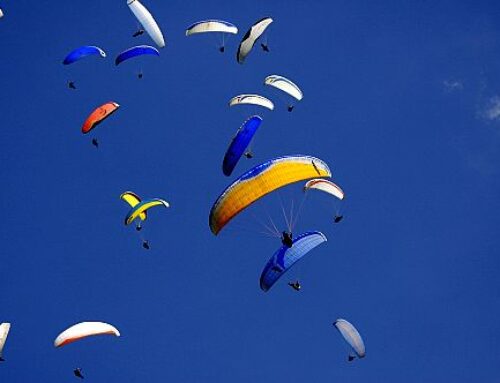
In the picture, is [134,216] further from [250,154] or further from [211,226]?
[211,226]

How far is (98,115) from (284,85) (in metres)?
11.9

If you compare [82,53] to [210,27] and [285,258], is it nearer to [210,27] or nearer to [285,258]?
[210,27]

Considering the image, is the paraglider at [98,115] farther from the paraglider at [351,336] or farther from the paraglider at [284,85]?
the paraglider at [351,336]

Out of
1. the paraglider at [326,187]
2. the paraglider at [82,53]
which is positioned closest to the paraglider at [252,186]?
the paraglider at [326,187]

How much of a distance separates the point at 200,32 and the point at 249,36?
379 centimetres

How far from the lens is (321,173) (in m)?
31.0

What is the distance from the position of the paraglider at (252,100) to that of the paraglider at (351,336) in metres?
13.4

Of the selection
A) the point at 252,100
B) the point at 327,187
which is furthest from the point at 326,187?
the point at 252,100

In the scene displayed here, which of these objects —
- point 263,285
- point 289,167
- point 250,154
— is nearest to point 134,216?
point 250,154

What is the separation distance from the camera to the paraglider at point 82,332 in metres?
35.2

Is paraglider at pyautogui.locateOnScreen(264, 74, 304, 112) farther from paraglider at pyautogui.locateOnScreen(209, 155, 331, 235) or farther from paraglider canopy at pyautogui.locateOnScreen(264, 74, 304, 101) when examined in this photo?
paraglider at pyautogui.locateOnScreen(209, 155, 331, 235)

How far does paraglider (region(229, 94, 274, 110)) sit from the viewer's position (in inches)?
1553

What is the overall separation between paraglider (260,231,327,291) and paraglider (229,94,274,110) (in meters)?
9.63

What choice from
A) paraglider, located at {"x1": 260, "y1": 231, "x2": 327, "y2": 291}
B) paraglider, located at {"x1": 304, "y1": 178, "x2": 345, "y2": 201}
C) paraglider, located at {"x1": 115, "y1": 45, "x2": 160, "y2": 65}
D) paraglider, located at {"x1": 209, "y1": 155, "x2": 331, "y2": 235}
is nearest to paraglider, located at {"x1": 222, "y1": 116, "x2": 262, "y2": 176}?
paraglider, located at {"x1": 209, "y1": 155, "x2": 331, "y2": 235}
